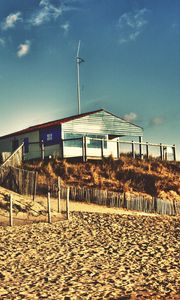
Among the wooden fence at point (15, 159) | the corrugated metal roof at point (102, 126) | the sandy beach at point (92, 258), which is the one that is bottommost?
the sandy beach at point (92, 258)

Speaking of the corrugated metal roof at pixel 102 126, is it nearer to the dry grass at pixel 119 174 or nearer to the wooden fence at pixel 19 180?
the dry grass at pixel 119 174

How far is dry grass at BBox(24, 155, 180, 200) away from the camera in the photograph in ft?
95.7

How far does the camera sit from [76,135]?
3731cm

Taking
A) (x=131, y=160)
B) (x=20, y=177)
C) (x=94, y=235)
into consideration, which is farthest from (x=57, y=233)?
(x=131, y=160)

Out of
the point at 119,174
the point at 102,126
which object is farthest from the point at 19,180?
the point at 102,126

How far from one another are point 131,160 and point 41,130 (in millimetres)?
8695

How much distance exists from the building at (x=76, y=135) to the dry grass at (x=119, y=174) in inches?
87.6

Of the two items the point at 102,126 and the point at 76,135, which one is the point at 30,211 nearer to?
the point at 76,135

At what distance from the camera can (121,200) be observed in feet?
83.0

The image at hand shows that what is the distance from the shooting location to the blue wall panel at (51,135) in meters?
36.4

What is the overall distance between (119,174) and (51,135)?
8.34 meters

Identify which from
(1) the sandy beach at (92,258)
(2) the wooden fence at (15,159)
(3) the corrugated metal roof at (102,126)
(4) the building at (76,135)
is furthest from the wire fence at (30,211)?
(3) the corrugated metal roof at (102,126)

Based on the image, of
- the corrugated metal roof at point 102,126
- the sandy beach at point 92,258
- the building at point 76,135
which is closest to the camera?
the sandy beach at point 92,258

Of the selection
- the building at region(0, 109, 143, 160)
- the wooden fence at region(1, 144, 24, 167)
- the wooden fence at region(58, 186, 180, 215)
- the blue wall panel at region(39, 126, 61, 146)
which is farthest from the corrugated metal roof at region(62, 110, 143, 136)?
the wooden fence at region(58, 186, 180, 215)
